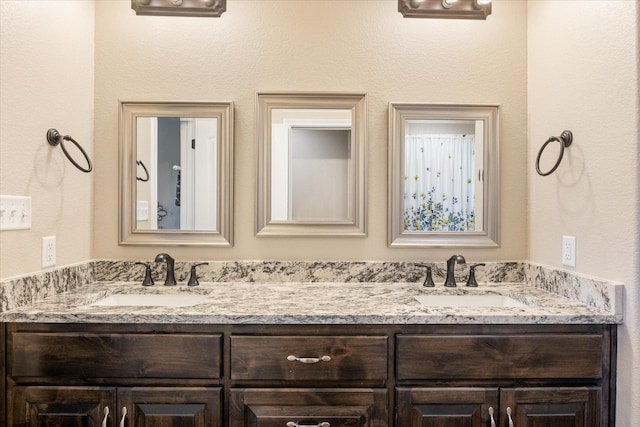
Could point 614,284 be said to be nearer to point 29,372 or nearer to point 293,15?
point 293,15

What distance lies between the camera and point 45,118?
5.33 feet

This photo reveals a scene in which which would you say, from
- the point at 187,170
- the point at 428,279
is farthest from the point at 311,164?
the point at 428,279

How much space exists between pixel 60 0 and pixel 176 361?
4.98 ft

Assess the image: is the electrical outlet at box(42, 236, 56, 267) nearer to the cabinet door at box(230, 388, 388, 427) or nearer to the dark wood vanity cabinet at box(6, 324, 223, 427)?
the dark wood vanity cabinet at box(6, 324, 223, 427)

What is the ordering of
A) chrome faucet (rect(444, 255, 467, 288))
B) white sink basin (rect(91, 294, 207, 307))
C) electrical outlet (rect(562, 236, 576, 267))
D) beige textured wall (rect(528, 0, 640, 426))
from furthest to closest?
1. chrome faucet (rect(444, 255, 467, 288))
2. white sink basin (rect(91, 294, 207, 307))
3. electrical outlet (rect(562, 236, 576, 267))
4. beige textured wall (rect(528, 0, 640, 426))

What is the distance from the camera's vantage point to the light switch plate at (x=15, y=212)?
1403 millimetres

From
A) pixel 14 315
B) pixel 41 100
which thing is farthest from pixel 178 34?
pixel 14 315

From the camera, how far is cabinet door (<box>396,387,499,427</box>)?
140 cm

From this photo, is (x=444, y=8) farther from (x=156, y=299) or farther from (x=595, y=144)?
(x=156, y=299)

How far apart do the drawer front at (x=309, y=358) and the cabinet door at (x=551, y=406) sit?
1.45ft

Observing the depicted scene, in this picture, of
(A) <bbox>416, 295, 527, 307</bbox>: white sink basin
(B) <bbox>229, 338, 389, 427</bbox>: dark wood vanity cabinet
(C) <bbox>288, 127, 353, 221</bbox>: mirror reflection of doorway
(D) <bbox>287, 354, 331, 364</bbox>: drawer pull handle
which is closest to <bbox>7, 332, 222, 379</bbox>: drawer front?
(B) <bbox>229, 338, 389, 427</bbox>: dark wood vanity cabinet

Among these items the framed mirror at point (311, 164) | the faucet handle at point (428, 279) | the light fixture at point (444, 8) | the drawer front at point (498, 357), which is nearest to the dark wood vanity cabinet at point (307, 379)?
the drawer front at point (498, 357)

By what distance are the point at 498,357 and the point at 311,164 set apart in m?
1.11

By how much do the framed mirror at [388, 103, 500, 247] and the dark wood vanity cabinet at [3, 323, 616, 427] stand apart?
64cm
